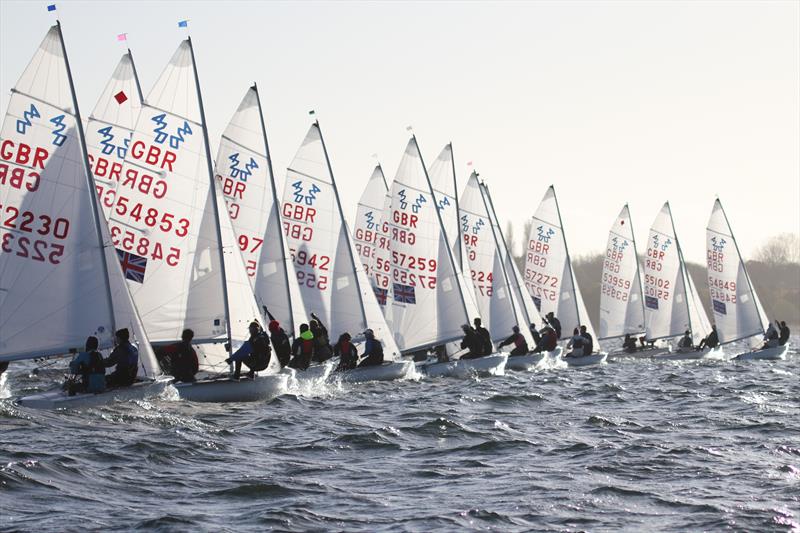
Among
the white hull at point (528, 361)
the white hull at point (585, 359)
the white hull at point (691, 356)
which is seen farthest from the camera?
the white hull at point (691, 356)

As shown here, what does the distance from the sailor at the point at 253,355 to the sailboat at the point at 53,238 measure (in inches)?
73.2

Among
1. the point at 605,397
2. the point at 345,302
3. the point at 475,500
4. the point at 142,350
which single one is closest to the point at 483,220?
the point at 345,302

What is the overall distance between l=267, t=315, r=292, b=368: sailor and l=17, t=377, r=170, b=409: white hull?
16.9ft

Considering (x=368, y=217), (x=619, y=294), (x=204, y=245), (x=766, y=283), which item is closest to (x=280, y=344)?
(x=204, y=245)

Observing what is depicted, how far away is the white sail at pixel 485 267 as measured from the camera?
3653 centimetres

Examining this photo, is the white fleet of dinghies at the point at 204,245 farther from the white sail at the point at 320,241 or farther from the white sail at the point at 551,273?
the white sail at the point at 551,273

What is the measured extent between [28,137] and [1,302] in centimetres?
252

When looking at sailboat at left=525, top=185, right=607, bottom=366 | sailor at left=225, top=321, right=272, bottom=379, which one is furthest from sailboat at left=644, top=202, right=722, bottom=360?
sailor at left=225, top=321, right=272, bottom=379

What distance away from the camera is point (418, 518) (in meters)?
10.6

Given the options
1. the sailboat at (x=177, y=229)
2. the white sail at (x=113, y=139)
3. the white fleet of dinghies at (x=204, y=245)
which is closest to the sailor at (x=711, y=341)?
the white fleet of dinghies at (x=204, y=245)

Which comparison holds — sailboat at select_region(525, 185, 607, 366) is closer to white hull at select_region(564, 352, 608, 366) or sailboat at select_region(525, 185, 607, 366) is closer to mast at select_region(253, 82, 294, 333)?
white hull at select_region(564, 352, 608, 366)

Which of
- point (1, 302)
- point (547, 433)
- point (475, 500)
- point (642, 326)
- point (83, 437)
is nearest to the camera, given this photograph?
point (475, 500)

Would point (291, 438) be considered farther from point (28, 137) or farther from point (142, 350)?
point (28, 137)

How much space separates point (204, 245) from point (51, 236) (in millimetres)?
4041
